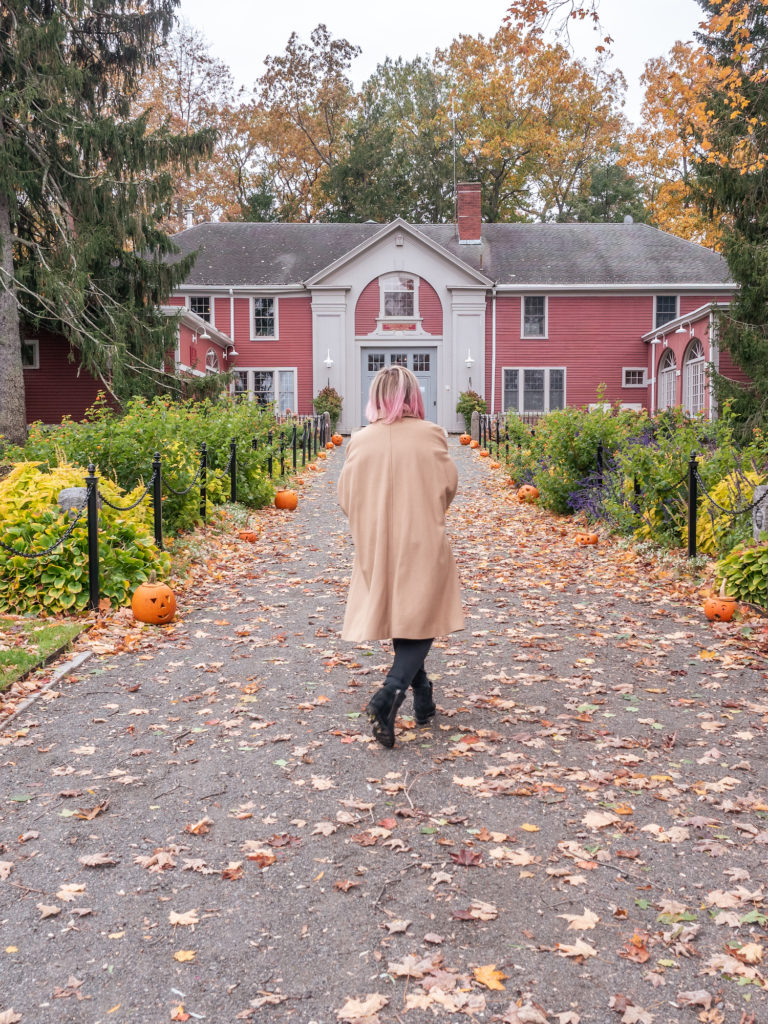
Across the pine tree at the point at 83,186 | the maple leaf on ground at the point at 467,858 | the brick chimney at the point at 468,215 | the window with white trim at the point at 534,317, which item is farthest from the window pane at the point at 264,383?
the maple leaf on ground at the point at 467,858

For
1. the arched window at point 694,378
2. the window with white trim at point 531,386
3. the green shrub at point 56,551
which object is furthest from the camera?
the window with white trim at point 531,386

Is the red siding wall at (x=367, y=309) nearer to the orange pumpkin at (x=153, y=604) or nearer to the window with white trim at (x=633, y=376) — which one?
the window with white trim at (x=633, y=376)

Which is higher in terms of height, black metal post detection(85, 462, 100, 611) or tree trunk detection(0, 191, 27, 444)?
tree trunk detection(0, 191, 27, 444)

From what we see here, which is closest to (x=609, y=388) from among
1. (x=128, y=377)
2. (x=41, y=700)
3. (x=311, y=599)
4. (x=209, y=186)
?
(x=128, y=377)

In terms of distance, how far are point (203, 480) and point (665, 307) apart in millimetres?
24659

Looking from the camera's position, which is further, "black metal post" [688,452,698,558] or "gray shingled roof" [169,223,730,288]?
"gray shingled roof" [169,223,730,288]

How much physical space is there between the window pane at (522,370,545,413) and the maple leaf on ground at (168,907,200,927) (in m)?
29.2

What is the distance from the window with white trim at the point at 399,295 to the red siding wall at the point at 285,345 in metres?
2.62

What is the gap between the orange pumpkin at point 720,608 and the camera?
282 inches

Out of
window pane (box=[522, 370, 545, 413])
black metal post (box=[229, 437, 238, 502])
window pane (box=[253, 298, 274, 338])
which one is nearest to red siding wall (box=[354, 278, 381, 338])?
window pane (box=[253, 298, 274, 338])

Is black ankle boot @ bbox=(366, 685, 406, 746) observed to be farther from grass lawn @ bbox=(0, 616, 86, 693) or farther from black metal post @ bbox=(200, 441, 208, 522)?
black metal post @ bbox=(200, 441, 208, 522)

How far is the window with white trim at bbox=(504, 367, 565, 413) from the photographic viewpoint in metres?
31.6

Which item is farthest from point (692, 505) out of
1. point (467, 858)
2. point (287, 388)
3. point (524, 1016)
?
point (287, 388)

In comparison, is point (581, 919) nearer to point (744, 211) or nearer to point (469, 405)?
point (744, 211)
